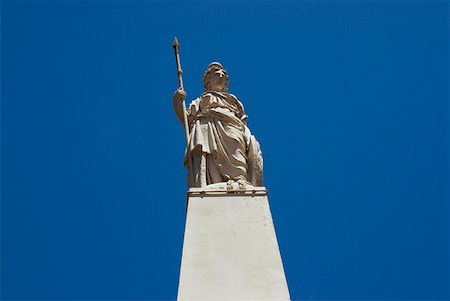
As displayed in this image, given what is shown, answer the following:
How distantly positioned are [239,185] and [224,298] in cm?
293

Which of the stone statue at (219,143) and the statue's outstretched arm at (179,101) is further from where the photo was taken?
the statue's outstretched arm at (179,101)

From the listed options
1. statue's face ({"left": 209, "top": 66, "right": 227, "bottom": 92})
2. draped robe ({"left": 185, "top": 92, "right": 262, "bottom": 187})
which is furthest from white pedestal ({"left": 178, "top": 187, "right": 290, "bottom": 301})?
statue's face ({"left": 209, "top": 66, "right": 227, "bottom": 92})

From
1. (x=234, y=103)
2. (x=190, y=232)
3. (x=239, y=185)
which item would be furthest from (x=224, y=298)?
(x=234, y=103)

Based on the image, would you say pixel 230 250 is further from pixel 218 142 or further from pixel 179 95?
pixel 179 95

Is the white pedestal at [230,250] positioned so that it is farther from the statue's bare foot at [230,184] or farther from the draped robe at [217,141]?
the draped robe at [217,141]

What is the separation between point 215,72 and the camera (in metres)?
22.2

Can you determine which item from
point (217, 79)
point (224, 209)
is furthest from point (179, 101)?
point (224, 209)

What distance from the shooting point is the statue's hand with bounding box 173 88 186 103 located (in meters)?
21.7

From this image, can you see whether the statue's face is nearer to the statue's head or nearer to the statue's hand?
the statue's head

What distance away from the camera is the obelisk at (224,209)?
1758 centimetres

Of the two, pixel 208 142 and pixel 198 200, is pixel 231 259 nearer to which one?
pixel 198 200

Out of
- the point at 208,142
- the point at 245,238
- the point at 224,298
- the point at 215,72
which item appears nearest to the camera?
the point at 224,298

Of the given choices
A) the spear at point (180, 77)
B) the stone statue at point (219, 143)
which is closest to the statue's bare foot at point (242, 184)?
the stone statue at point (219, 143)

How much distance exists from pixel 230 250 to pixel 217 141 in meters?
3.15
